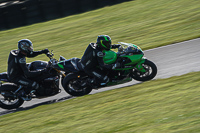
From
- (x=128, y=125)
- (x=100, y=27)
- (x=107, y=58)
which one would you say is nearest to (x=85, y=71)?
(x=107, y=58)

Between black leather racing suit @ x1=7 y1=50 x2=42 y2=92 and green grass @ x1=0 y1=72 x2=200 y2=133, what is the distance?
796 millimetres

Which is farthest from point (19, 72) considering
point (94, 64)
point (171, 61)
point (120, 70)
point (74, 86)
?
point (171, 61)

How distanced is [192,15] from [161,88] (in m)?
8.90

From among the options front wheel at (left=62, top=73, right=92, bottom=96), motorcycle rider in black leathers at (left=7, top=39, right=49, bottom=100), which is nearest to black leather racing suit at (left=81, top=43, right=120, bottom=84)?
front wheel at (left=62, top=73, right=92, bottom=96)

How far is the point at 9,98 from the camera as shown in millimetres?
8844

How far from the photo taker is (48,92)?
8.89 meters

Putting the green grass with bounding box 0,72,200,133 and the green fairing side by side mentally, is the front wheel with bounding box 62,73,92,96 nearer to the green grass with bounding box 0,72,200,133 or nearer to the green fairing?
the green grass with bounding box 0,72,200,133

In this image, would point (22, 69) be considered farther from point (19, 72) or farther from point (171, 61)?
point (171, 61)

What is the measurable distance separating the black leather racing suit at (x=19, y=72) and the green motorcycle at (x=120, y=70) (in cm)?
86

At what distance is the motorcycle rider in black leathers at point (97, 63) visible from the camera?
8.47m

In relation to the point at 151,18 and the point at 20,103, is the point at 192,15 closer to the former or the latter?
the point at 151,18

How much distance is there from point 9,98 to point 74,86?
6.16 feet

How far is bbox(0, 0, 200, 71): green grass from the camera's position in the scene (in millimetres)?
14023

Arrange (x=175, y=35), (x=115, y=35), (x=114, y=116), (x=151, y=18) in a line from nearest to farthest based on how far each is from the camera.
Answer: (x=114, y=116) → (x=175, y=35) → (x=115, y=35) → (x=151, y=18)
